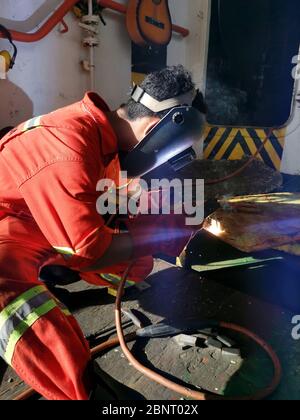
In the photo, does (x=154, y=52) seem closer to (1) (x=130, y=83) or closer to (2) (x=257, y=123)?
(1) (x=130, y=83)

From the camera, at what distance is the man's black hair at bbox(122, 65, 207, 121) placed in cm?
130

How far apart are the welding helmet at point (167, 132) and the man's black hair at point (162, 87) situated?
2cm

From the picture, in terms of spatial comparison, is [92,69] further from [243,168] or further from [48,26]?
[243,168]

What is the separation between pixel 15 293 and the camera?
3.89 feet

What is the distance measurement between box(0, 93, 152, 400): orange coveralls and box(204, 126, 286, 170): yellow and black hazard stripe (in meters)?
3.02

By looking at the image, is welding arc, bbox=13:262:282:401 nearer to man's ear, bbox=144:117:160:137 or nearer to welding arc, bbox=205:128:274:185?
man's ear, bbox=144:117:160:137

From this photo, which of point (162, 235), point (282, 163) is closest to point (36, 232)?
point (162, 235)

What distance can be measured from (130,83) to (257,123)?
1647mm

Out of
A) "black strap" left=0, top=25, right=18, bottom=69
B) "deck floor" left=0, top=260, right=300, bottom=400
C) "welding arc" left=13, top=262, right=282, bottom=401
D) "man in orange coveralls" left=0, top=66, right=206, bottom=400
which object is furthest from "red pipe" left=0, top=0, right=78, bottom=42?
"welding arc" left=13, top=262, right=282, bottom=401

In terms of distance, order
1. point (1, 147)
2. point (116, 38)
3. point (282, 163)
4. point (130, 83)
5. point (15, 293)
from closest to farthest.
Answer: point (15, 293), point (1, 147), point (116, 38), point (130, 83), point (282, 163)

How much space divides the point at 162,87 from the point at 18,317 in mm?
1000

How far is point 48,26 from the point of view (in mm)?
2635

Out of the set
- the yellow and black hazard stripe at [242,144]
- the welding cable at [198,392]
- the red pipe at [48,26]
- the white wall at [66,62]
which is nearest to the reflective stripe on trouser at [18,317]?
the welding cable at [198,392]

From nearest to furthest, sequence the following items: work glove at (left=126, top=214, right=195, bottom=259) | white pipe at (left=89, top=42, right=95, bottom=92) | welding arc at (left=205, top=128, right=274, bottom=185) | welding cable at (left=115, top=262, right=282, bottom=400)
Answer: welding cable at (left=115, top=262, right=282, bottom=400) → work glove at (left=126, top=214, right=195, bottom=259) → white pipe at (left=89, top=42, right=95, bottom=92) → welding arc at (left=205, top=128, right=274, bottom=185)
